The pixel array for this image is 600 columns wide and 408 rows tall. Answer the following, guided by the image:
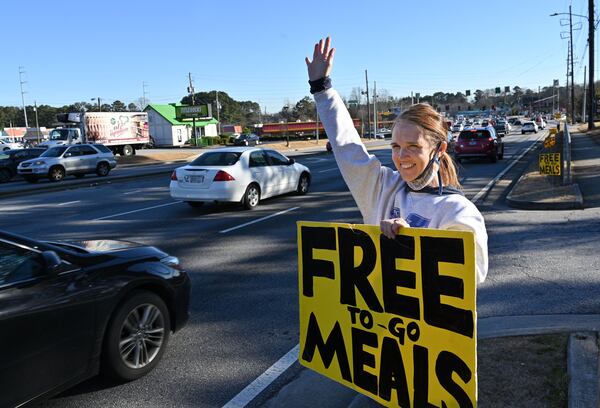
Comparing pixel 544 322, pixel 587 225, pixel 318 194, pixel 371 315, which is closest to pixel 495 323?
pixel 544 322

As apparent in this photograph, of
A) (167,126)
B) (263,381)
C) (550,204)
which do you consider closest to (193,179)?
(550,204)

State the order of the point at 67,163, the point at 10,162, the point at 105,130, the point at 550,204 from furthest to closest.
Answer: the point at 105,130 < the point at 10,162 < the point at 67,163 < the point at 550,204

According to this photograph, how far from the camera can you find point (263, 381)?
3.90 meters

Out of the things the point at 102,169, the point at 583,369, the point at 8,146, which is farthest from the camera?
the point at 8,146

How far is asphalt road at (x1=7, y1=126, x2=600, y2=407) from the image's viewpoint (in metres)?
3.96

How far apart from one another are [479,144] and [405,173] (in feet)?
74.9

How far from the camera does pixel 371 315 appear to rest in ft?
7.87

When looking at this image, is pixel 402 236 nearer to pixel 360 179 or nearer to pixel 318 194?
pixel 360 179

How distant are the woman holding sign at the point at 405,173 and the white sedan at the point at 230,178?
1006 cm

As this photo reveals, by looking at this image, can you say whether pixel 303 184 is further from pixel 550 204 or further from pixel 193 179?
pixel 550 204

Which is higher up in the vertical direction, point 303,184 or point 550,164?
point 550,164

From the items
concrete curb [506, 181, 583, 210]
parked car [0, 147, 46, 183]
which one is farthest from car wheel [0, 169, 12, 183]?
concrete curb [506, 181, 583, 210]

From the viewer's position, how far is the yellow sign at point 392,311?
6.81 feet

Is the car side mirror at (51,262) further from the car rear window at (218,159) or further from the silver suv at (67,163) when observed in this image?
the silver suv at (67,163)
